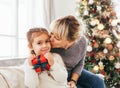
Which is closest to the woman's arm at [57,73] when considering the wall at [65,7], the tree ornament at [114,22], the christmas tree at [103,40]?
the christmas tree at [103,40]

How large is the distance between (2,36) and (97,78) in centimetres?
172

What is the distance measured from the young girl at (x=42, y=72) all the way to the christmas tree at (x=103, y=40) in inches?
77.3

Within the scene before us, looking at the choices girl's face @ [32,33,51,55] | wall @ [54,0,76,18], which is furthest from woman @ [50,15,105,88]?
wall @ [54,0,76,18]

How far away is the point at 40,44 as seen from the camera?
80.0 inches

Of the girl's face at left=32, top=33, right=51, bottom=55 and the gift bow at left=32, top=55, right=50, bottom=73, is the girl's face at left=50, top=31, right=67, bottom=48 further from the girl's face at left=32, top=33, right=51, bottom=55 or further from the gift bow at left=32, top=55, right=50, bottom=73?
the gift bow at left=32, top=55, right=50, bottom=73

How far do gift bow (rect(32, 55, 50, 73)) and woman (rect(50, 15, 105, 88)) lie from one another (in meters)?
0.23

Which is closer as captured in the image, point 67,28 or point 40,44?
point 40,44

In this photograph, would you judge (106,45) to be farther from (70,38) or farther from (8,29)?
(70,38)

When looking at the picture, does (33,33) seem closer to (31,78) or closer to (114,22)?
(31,78)

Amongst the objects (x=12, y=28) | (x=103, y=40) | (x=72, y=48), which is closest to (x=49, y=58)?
(x=72, y=48)

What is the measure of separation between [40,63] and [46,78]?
13 centimetres

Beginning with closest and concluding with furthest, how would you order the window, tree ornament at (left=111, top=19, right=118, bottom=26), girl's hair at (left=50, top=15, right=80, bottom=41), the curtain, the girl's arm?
1. the girl's arm
2. girl's hair at (left=50, top=15, right=80, bottom=41)
3. the window
4. tree ornament at (left=111, top=19, right=118, bottom=26)
5. the curtain

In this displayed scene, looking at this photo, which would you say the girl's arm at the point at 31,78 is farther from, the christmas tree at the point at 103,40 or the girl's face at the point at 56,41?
the christmas tree at the point at 103,40

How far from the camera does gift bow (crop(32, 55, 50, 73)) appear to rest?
78.1 inches
